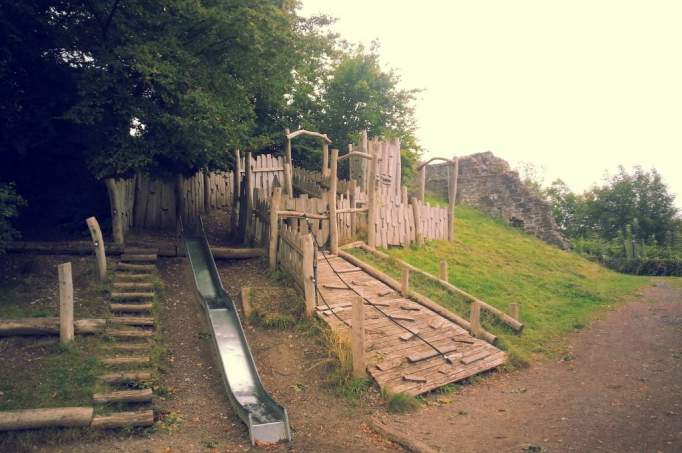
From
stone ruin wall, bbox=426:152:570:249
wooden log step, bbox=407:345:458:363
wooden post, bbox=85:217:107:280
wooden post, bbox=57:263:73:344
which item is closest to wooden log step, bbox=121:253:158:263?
wooden post, bbox=85:217:107:280

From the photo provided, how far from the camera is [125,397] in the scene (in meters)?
7.57

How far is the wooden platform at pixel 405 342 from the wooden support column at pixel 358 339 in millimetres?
237

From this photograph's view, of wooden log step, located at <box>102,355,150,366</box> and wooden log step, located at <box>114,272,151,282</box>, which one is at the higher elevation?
wooden log step, located at <box>114,272,151,282</box>

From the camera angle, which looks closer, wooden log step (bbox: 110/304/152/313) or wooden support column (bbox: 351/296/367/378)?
wooden support column (bbox: 351/296/367/378)

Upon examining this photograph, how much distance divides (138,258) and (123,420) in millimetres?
5789

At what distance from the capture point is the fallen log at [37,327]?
28.6 ft

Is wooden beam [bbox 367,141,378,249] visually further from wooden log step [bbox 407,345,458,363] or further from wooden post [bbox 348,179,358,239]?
wooden log step [bbox 407,345,458,363]

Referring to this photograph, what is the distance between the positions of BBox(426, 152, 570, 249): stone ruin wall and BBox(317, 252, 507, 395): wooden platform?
42.3 ft

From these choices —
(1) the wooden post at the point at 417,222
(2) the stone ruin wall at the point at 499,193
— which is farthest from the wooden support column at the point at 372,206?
(2) the stone ruin wall at the point at 499,193

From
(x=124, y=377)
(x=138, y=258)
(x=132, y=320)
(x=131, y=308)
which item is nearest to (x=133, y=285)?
(x=131, y=308)

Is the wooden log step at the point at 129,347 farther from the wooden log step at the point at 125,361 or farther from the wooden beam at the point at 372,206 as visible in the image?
the wooden beam at the point at 372,206

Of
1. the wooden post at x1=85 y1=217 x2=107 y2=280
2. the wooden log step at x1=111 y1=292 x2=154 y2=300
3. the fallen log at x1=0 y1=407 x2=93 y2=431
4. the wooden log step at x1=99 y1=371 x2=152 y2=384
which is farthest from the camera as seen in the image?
the wooden post at x1=85 y1=217 x2=107 y2=280

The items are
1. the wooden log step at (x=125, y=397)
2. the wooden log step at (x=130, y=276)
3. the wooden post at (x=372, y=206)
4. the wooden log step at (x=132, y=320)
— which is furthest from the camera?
the wooden post at (x=372, y=206)

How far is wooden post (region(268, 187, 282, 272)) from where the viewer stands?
40.5 feet
